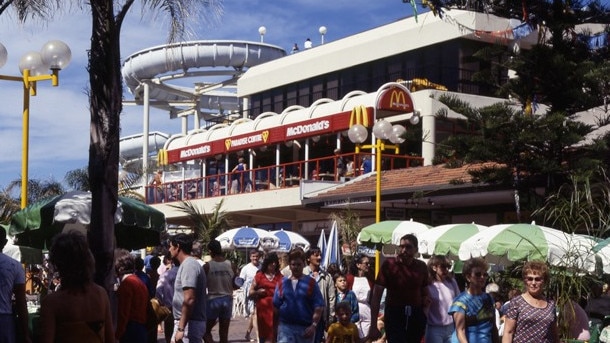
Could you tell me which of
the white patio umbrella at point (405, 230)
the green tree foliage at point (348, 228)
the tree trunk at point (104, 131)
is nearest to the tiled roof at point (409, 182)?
the green tree foliage at point (348, 228)

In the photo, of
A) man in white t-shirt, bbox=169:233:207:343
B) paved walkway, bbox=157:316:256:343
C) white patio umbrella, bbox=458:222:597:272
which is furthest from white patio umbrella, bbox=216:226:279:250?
man in white t-shirt, bbox=169:233:207:343

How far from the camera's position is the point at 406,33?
125 feet

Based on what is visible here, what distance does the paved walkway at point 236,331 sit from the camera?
66.9 ft

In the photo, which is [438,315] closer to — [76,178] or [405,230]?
[405,230]

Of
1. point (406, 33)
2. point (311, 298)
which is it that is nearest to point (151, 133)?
point (406, 33)

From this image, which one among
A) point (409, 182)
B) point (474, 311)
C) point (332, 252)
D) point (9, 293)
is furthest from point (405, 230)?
point (9, 293)

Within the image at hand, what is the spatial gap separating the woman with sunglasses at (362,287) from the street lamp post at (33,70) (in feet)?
15.9

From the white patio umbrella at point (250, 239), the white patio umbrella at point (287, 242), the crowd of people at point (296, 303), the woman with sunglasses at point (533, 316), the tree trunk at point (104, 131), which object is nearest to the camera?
the crowd of people at point (296, 303)

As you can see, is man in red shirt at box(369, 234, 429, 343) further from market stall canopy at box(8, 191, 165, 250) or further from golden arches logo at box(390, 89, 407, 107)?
golden arches logo at box(390, 89, 407, 107)

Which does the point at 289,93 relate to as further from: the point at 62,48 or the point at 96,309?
the point at 96,309

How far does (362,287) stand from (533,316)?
6876 millimetres

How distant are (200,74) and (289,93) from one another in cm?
777

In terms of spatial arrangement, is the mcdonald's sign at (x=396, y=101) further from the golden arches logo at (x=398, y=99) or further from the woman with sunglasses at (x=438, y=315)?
the woman with sunglasses at (x=438, y=315)

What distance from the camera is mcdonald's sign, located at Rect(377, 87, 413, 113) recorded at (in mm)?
32844
